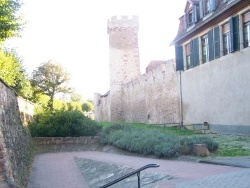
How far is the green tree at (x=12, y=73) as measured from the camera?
23.3 meters

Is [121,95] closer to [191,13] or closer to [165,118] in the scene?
[165,118]

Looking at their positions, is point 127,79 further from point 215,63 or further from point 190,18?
point 215,63

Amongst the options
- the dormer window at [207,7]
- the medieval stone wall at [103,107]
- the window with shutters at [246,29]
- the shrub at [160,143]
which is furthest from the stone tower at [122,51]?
the shrub at [160,143]

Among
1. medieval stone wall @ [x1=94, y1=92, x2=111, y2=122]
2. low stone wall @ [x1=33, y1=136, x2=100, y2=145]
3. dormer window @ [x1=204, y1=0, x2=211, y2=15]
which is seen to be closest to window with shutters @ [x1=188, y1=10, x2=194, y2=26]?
dormer window @ [x1=204, y1=0, x2=211, y2=15]

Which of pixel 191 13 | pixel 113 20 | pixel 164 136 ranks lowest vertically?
pixel 164 136

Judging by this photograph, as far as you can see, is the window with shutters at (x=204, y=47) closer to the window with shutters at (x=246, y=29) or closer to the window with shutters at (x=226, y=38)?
the window with shutters at (x=226, y=38)

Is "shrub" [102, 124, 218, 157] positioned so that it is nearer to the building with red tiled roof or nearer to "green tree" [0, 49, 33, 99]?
the building with red tiled roof

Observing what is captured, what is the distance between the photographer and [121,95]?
46031 mm

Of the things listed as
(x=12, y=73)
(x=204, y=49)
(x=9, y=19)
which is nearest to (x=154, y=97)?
(x=204, y=49)

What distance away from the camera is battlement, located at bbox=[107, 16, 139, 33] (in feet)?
148

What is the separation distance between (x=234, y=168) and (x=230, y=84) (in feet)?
34.7

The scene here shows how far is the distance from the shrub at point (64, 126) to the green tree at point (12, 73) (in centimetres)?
378

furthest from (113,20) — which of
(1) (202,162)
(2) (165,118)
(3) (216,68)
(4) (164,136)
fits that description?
(1) (202,162)

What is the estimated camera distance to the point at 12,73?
25234mm
